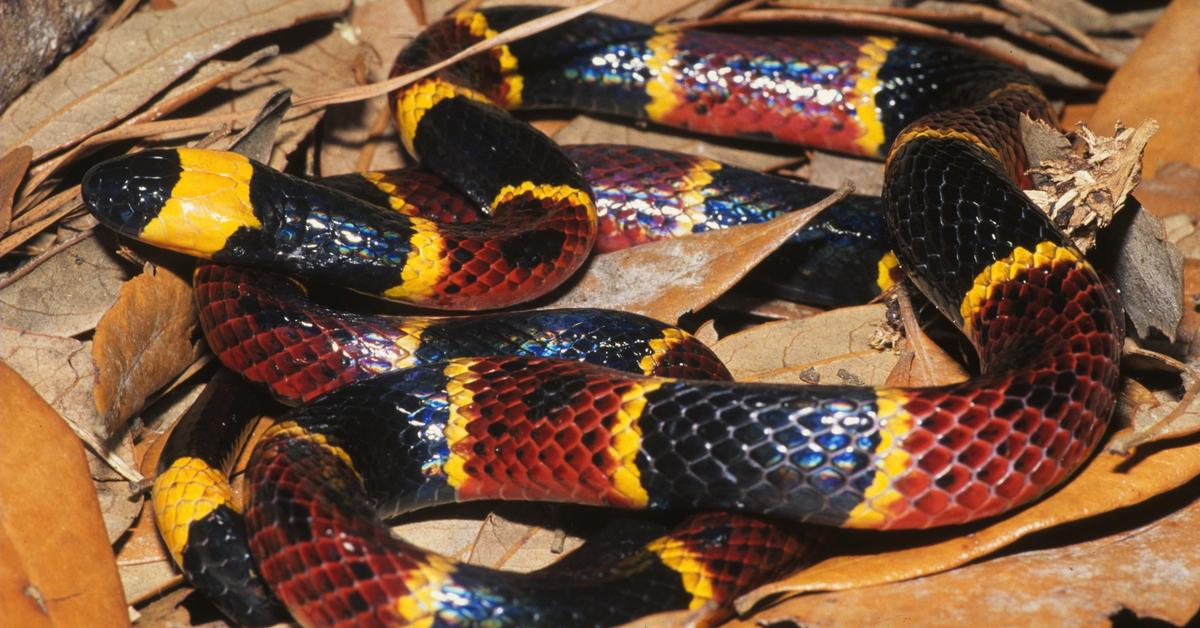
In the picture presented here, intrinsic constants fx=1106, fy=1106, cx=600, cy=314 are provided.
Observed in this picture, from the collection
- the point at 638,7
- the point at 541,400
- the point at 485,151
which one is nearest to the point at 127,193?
the point at 485,151

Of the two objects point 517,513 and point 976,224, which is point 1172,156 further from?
point 517,513

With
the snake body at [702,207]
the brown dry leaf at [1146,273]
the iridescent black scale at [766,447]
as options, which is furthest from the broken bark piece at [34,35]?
the brown dry leaf at [1146,273]

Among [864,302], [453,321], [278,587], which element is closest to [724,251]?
[864,302]

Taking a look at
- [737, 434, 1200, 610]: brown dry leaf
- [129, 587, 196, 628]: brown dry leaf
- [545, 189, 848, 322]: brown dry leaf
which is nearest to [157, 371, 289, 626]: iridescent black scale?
[129, 587, 196, 628]: brown dry leaf

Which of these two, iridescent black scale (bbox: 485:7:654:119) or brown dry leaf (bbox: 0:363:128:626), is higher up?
iridescent black scale (bbox: 485:7:654:119)

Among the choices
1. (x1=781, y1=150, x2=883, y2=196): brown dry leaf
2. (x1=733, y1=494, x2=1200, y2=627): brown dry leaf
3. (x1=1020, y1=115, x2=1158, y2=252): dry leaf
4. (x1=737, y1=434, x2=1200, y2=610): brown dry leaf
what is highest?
(x1=1020, y1=115, x2=1158, y2=252): dry leaf

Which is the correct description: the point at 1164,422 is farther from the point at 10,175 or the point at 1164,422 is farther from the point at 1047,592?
the point at 10,175

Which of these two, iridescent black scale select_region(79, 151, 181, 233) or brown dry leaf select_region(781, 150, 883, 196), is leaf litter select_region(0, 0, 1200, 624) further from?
iridescent black scale select_region(79, 151, 181, 233)
